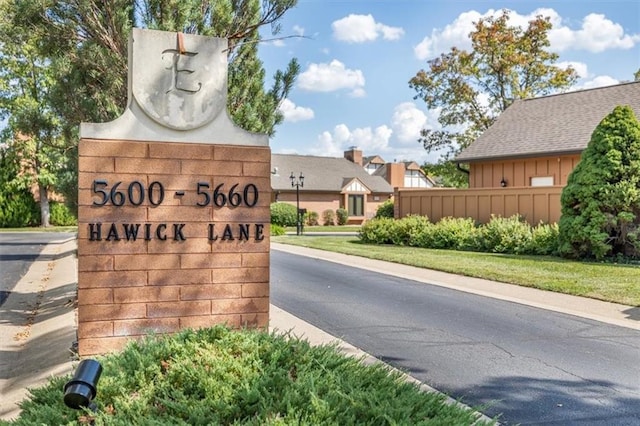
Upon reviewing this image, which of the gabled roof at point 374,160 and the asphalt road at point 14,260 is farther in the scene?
the gabled roof at point 374,160

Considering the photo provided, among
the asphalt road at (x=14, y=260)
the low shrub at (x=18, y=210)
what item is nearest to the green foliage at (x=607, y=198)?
the asphalt road at (x=14, y=260)

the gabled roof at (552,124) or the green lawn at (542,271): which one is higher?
the gabled roof at (552,124)

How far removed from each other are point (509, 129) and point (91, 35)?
61.6ft

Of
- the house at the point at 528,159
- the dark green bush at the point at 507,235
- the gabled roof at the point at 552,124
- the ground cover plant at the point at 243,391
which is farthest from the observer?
the gabled roof at the point at 552,124

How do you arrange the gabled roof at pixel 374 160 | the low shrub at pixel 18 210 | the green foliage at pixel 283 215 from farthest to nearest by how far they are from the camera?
the gabled roof at pixel 374 160
the green foliage at pixel 283 215
the low shrub at pixel 18 210

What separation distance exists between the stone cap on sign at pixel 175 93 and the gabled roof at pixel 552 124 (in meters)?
16.4

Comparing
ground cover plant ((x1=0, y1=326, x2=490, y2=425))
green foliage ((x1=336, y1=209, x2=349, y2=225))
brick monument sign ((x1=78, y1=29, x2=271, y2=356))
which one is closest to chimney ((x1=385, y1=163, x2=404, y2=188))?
green foliage ((x1=336, y1=209, x2=349, y2=225))

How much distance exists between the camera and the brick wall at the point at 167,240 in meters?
4.62

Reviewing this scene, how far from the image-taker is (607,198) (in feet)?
42.3

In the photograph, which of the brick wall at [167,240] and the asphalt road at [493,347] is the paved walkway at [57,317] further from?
the brick wall at [167,240]

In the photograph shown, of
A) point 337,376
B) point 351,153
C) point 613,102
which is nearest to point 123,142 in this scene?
point 337,376

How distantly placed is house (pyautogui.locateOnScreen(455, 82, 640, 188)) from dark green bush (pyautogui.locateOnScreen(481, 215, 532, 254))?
4029 mm

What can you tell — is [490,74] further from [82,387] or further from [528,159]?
[82,387]

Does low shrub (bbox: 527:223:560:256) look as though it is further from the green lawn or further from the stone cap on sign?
the stone cap on sign
